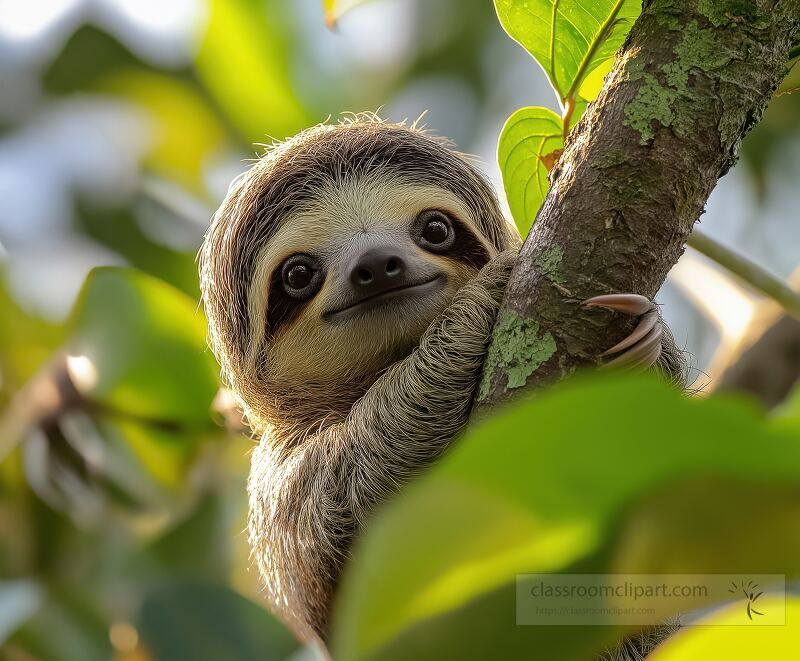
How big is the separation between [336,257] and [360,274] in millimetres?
335

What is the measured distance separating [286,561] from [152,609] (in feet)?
2.21

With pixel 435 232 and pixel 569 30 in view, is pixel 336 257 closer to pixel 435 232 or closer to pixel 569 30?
pixel 435 232

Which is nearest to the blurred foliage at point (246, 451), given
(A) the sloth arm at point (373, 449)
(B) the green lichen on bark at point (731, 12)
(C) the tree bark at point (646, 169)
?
(C) the tree bark at point (646, 169)

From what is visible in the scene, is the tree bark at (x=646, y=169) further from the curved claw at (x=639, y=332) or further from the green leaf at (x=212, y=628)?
the green leaf at (x=212, y=628)

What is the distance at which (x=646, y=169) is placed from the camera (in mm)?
2418

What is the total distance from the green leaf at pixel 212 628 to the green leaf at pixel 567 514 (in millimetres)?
1827

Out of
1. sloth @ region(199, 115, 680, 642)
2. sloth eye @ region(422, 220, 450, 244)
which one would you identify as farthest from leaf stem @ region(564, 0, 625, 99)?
sloth eye @ region(422, 220, 450, 244)

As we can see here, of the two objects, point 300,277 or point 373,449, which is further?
point 300,277

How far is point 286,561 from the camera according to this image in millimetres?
3869

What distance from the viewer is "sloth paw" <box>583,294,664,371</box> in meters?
2.38

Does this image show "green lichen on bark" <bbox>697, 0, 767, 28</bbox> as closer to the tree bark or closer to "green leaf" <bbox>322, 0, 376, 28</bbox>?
the tree bark

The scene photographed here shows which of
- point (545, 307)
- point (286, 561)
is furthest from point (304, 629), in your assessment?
point (545, 307)

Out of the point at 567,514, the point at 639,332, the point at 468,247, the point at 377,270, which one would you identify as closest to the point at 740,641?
the point at 567,514

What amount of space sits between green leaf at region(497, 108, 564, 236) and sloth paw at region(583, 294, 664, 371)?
1.25 meters
